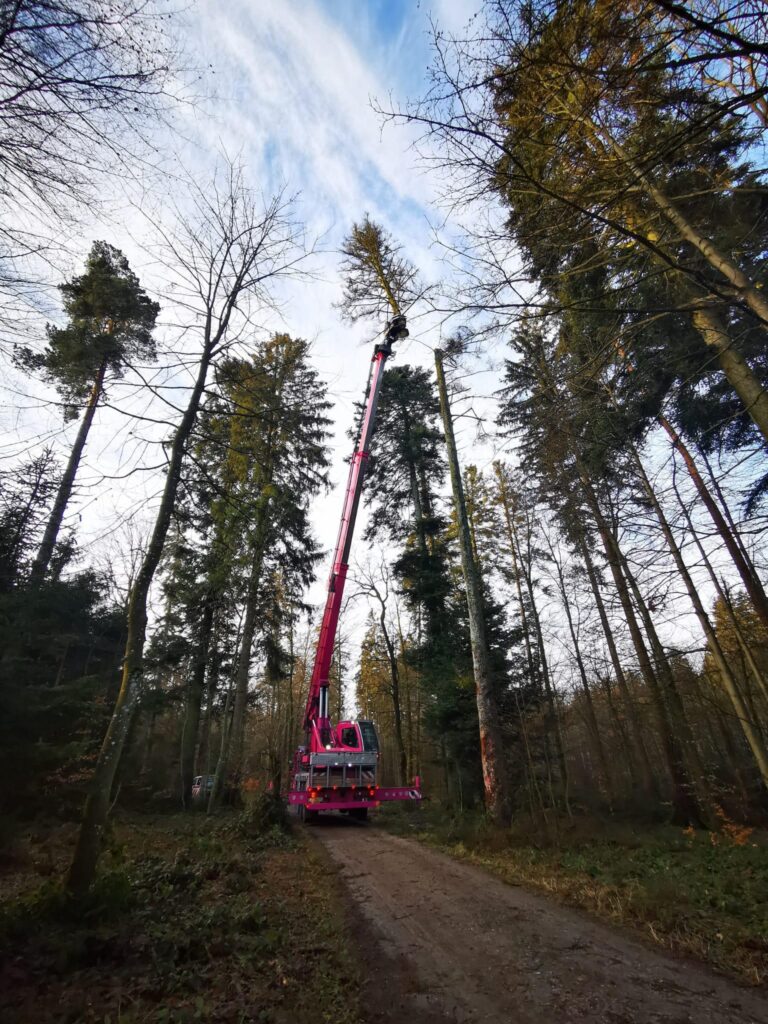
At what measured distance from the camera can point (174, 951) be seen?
3.48 m

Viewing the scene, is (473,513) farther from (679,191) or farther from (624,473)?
(679,191)

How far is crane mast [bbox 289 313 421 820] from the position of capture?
11.3m

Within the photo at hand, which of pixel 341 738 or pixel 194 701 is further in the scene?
pixel 194 701

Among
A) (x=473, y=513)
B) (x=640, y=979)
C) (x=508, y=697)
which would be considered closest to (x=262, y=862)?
(x=640, y=979)

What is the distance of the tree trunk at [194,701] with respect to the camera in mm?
14758

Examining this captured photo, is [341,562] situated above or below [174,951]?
above

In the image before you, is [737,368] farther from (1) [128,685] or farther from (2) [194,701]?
(2) [194,701]

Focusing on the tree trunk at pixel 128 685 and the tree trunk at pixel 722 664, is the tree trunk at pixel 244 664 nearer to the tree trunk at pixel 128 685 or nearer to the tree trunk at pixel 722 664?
the tree trunk at pixel 128 685

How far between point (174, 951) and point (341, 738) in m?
9.38

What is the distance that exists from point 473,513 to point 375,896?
15.3 metres

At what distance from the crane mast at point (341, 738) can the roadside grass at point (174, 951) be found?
5543mm

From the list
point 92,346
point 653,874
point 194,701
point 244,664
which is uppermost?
point 92,346

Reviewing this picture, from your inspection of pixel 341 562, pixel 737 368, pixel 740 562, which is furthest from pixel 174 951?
pixel 341 562

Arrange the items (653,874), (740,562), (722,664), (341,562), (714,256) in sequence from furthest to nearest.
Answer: (341,562) → (722,664) → (740,562) → (653,874) → (714,256)
